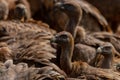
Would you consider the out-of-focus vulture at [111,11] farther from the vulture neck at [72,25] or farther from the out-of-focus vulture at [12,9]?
the vulture neck at [72,25]

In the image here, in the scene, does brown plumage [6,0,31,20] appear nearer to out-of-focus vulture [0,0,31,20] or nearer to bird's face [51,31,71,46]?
out-of-focus vulture [0,0,31,20]

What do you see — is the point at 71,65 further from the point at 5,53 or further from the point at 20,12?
the point at 20,12

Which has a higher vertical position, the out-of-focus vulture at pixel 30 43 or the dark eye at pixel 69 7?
the dark eye at pixel 69 7

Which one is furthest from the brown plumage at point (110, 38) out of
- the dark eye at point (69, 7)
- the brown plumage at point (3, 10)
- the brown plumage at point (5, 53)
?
the brown plumage at point (5, 53)

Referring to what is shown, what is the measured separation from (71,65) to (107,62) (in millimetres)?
751

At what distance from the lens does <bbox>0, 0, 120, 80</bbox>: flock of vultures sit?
40.1 feet

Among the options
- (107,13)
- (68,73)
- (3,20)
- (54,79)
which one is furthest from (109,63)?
(107,13)

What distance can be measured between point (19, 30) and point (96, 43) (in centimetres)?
131

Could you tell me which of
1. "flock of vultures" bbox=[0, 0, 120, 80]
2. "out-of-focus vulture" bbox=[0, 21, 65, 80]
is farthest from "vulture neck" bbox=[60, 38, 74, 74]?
"out-of-focus vulture" bbox=[0, 21, 65, 80]

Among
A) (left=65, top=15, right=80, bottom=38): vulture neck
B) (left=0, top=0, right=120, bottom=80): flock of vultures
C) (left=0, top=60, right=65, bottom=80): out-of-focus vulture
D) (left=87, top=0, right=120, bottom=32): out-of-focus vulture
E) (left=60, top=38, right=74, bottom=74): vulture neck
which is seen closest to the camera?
(left=0, top=60, right=65, bottom=80): out-of-focus vulture

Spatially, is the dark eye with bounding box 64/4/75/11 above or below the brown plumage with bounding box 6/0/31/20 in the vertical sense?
above

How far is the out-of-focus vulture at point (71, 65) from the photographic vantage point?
12469 millimetres

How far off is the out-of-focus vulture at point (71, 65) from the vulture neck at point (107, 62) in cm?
52

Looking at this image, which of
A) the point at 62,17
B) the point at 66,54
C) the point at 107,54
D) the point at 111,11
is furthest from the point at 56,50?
the point at 111,11
